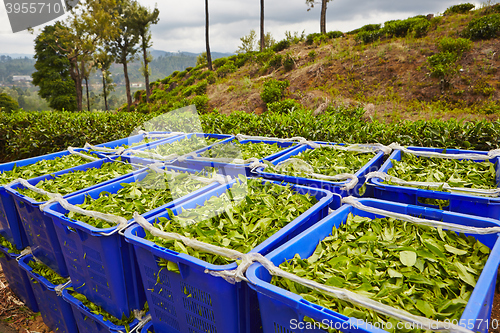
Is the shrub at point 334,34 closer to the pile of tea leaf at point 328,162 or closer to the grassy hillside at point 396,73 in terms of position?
the grassy hillside at point 396,73

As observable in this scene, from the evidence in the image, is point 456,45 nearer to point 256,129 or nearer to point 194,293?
point 256,129

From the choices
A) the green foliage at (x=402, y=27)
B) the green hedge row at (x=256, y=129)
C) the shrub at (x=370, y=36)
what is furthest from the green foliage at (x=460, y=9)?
the green hedge row at (x=256, y=129)

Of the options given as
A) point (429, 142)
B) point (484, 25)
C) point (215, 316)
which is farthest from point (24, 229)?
point (484, 25)

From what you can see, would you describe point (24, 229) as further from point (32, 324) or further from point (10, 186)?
point (32, 324)

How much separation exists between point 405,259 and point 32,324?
3.10m

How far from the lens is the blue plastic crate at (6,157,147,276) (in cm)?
212

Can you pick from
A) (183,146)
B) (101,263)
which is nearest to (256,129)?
(183,146)

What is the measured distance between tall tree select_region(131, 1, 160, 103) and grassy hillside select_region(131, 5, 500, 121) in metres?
12.9

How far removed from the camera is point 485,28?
10.7 m

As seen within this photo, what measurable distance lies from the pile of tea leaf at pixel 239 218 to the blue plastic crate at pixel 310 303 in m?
0.19

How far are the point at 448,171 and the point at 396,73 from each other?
10027 millimetres

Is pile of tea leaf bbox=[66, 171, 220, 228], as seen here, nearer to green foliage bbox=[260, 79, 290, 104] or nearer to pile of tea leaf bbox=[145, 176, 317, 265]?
pile of tea leaf bbox=[145, 176, 317, 265]

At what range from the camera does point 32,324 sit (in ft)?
8.47

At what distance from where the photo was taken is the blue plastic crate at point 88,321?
1.75m
